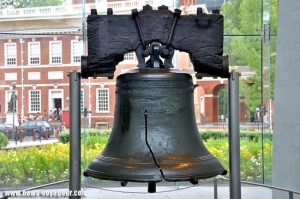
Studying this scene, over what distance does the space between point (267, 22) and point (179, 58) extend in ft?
4.91

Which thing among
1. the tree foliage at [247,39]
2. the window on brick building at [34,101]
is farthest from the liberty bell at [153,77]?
the window on brick building at [34,101]

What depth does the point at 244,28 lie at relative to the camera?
27.6ft

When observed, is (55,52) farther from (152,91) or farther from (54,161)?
(152,91)

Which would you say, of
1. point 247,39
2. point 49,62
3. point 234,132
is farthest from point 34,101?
point 234,132

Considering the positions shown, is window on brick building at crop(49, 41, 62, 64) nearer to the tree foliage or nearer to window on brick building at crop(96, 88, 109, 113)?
window on brick building at crop(96, 88, 109, 113)

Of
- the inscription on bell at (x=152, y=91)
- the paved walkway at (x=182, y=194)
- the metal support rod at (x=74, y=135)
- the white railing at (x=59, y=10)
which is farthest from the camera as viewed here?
the white railing at (x=59, y=10)

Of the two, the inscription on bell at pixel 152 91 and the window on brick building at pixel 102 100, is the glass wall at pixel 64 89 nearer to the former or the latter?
the window on brick building at pixel 102 100

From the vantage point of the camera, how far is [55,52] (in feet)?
27.9

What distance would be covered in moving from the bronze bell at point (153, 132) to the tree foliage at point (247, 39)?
5738 mm

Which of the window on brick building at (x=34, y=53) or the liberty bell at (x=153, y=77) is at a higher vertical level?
the window on brick building at (x=34, y=53)

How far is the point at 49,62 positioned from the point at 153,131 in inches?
244

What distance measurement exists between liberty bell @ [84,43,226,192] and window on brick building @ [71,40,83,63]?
18.9 ft

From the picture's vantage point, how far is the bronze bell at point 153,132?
2.48m

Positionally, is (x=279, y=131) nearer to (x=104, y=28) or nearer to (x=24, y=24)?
(x=104, y=28)
